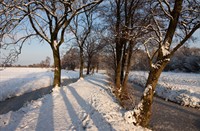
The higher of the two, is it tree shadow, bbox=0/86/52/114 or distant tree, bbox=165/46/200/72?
distant tree, bbox=165/46/200/72

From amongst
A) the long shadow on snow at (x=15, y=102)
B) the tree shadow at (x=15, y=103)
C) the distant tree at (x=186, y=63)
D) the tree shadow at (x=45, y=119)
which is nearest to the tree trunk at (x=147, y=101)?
the tree shadow at (x=45, y=119)

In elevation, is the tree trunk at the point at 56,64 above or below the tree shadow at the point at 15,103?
above

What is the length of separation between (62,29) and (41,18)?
1326mm

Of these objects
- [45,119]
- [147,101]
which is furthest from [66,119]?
[147,101]

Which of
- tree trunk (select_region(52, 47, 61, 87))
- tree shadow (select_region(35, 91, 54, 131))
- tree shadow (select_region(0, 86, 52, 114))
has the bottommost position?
tree shadow (select_region(0, 86, 52, 114))

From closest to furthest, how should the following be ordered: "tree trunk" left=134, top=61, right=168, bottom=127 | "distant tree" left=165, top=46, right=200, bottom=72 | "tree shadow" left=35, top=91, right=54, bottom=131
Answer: "tree shadow" left=35, top=91, right=54, bottom=131 → "tree trunk" left=134, top=61, right=168, bottom=127 → "distant tree" left=165, top=46, right=200, bottom=72

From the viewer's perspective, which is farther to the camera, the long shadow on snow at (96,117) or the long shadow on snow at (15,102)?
the long shadow on snow at (15,102)

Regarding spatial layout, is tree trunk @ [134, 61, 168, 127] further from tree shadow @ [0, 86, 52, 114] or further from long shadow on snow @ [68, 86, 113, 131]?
tree shadow @ [0, 86, 52, 114]

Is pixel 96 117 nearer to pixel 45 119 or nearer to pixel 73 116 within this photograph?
pixel 73 116

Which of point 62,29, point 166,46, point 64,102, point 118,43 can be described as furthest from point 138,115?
point 118,43

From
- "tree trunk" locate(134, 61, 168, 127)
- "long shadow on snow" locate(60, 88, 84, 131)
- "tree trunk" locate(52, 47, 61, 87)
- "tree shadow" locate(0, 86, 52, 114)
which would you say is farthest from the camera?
"tree shadow" locate(0, 86, 52, 114)

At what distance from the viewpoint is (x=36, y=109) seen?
8.95 meters

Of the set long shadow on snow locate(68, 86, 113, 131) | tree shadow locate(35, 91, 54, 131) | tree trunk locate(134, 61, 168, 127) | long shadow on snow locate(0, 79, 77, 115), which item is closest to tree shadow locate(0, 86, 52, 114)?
long shadow on snow locate(0, 79, 77, 115)

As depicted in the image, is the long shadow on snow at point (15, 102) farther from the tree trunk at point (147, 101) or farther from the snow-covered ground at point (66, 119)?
the tree trunk at point (147, 101)
